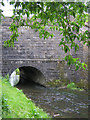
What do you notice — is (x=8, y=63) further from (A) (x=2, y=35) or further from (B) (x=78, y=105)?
(B) (x=78, y=105)

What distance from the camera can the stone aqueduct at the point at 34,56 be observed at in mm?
10344

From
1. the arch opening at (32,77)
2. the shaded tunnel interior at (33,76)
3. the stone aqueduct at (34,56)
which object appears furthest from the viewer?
the shaded tunnel interior at (33,76)

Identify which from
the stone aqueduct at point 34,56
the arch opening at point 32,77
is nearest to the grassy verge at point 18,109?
the stone aqueduct at point 34,56

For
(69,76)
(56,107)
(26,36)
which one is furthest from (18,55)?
(56,107)

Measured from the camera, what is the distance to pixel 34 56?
10.4m

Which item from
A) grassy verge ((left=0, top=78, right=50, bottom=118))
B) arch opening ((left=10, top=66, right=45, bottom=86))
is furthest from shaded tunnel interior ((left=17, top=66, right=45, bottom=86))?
grassy verge ((left=0, top=78, right=50, bottom=118))

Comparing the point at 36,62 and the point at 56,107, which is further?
the point at 36,62

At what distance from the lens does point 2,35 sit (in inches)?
412

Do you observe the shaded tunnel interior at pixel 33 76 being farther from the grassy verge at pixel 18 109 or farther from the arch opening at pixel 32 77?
the grassy verge at pixel 18 109

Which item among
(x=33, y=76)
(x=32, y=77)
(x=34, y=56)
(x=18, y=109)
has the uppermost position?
(x=34, y=56)

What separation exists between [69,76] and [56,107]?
4604 mm

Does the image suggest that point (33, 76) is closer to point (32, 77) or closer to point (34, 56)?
point (32, 77)

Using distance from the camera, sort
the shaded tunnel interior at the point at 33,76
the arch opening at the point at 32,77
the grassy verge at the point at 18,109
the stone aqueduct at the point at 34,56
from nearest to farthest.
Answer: the grassy verge at the point at 18,109
the stone aqueduct at the point at 34,56
the arch opening at the point at 32,77
the shaded tunnel interior at the point at 33,76

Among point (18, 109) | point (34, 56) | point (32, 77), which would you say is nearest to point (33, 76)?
point (32, 77)
